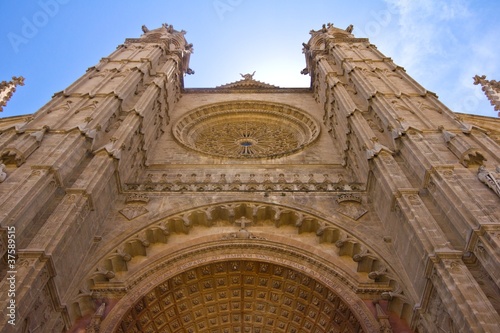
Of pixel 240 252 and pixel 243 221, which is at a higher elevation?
pixel 243 221

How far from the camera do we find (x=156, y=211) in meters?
11.1

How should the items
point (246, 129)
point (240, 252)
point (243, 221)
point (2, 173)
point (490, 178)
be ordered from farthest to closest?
point (246, 129), point (243, 221), point (240, 252), point (2, 173), point (490, 178)

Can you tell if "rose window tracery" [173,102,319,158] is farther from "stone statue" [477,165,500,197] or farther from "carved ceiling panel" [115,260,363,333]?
"stone statue" [477,165,500,197]

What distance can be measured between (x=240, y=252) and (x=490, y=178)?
17.1 feet

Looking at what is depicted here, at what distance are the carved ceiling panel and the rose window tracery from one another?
319 inches

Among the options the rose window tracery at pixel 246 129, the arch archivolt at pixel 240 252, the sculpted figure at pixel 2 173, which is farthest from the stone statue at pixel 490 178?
the sculpted figure at pixel 2 173

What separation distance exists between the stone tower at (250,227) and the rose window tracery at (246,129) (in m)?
3.11

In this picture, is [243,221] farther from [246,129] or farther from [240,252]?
[246,129]

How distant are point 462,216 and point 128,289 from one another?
20.8ft

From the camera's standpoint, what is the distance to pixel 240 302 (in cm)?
999

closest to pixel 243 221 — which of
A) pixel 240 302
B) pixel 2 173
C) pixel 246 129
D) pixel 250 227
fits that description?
pixel 250 227

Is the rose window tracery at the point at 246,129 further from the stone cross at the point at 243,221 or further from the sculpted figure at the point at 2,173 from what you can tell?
the sculpted figure at the point at 2,173

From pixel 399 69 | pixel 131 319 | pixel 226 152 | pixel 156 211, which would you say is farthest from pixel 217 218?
pixel 399 69

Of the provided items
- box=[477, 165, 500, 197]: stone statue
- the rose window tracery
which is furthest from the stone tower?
the rose window tracery
